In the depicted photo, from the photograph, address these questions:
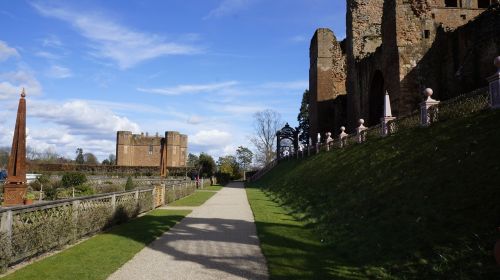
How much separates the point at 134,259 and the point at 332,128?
3659cm

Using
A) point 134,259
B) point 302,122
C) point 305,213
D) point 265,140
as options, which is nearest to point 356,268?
point 134,259

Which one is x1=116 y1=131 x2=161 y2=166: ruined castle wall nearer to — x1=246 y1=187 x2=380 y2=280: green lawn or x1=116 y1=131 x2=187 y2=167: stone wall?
x1=116 y1=131 x2=187 y2=167: stone wall

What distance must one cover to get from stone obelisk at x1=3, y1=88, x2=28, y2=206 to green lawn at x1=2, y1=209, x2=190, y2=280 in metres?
3.19

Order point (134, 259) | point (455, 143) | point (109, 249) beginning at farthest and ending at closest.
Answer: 1. point (455, 143)
2. point (109, 249)
3. point (134, 259)

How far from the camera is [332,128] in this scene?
42688 millimetres

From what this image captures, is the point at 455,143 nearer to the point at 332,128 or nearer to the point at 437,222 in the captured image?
the point at 437,222

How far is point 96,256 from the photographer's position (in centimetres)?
763

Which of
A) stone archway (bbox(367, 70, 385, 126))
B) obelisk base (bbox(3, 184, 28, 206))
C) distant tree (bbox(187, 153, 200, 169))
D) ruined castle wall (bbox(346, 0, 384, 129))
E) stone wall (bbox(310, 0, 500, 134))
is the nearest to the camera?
obelisk base (bbox(3, 184, 28, 206))

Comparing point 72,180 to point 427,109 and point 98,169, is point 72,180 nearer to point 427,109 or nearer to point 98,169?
point 427,109

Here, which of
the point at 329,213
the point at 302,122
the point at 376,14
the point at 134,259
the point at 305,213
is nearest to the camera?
the point at 134,259

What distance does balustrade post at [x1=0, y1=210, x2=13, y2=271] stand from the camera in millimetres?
6609

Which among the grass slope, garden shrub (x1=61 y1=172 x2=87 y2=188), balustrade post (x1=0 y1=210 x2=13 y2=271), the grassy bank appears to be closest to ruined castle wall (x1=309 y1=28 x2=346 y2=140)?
the grassy bank

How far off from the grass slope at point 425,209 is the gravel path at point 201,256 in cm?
144

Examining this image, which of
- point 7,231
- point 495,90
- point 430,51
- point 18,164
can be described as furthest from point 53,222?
point 430,51
